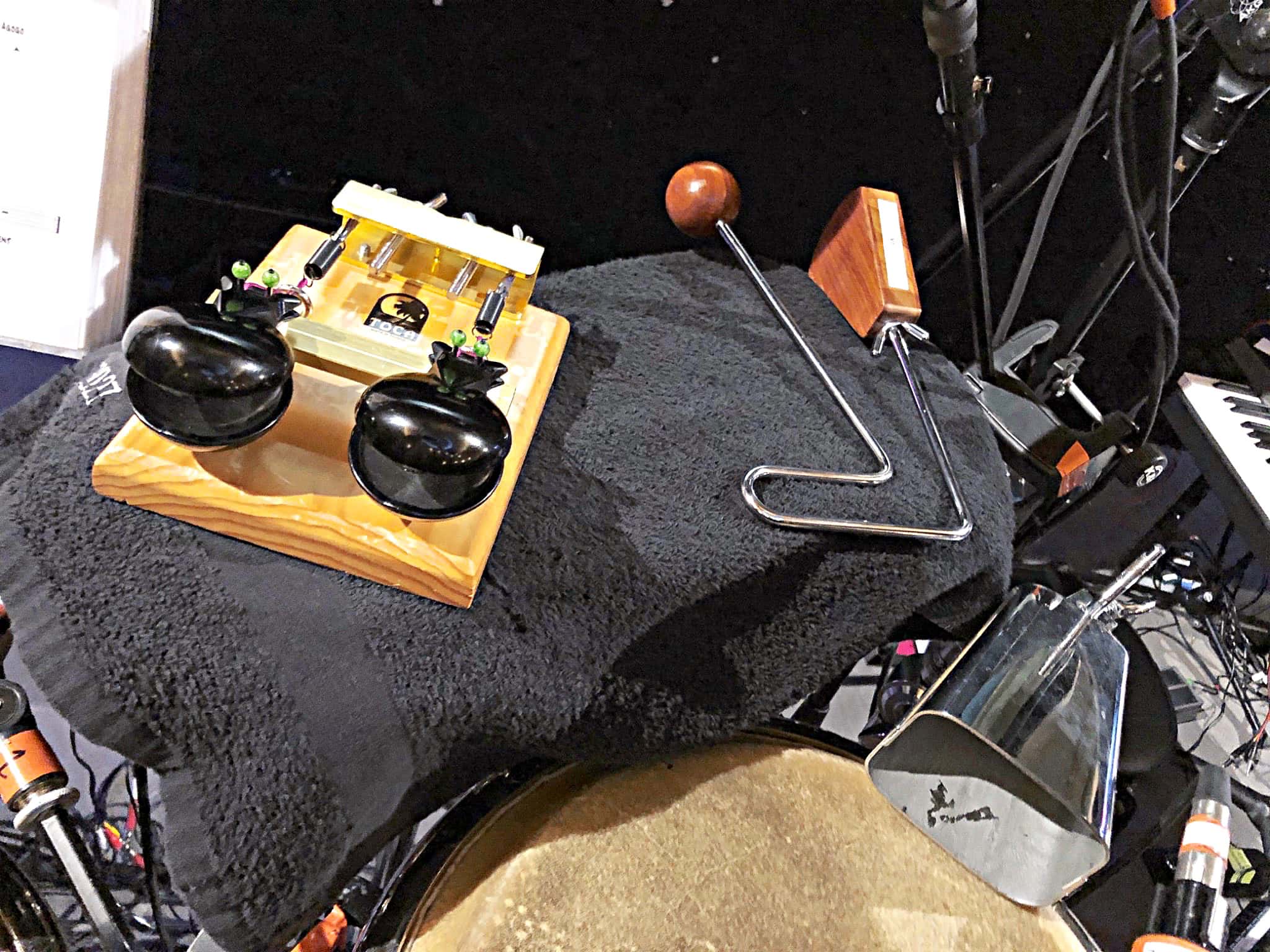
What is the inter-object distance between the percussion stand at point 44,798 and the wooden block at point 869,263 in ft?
2.66

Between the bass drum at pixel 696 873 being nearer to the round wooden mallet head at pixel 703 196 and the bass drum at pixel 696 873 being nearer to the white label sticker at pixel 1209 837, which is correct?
the white label sticker at pixel 1209 837

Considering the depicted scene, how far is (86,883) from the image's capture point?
1.84 feet

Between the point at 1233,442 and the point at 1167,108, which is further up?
the point at 1167,108

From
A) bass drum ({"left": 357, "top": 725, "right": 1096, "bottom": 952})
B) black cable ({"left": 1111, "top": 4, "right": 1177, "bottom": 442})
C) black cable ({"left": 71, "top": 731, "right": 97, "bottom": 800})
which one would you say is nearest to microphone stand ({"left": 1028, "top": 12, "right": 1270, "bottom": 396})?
black cable ({"left": 1111, "top": 4, "right": 1177, "bottom": 442})

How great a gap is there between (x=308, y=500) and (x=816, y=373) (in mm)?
A: 525

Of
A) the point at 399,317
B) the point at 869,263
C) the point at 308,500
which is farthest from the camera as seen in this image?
the point at 869,263

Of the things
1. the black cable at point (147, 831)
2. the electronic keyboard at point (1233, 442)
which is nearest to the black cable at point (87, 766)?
the black cable at point (147, 831)

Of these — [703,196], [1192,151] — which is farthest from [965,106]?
Result: [1192,151]

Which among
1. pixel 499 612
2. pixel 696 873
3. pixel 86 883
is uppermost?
pixel 499 612

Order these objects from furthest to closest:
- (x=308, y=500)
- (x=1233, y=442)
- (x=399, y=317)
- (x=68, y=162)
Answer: (x=1233, y=442) < (x=68, y=162) < (x=399, y=317) < (x=308, y=500)

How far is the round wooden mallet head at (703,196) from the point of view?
78 cm

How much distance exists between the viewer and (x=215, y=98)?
33.6 inches

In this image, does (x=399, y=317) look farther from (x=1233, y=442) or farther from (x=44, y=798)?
(x=1233, y=442)

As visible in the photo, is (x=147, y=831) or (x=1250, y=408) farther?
(x=1250, y=408)
